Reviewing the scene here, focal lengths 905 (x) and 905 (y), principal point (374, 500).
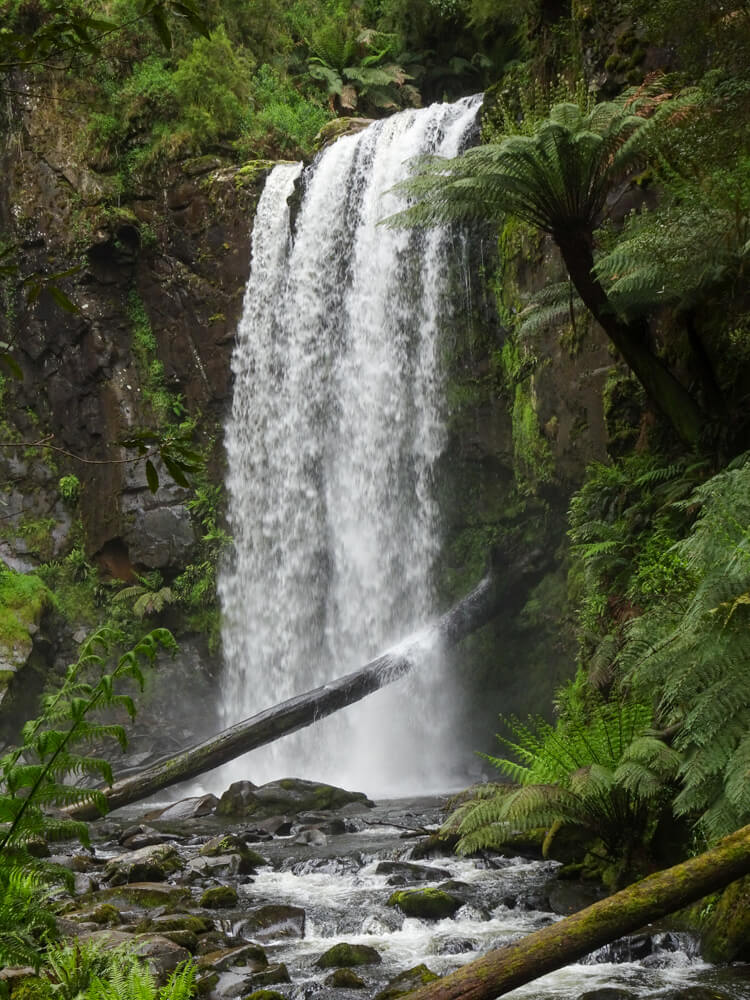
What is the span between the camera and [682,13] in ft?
20.1

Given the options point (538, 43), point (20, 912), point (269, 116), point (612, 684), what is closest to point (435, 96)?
point (269, 116)

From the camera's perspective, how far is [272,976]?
4.39m

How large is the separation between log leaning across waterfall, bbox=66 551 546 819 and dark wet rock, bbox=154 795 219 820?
35 cm

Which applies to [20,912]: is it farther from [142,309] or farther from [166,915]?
[142,309]

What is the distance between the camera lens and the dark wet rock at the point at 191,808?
973cm

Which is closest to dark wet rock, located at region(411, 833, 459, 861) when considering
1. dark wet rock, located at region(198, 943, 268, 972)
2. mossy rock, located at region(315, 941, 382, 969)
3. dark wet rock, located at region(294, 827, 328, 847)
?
dark wet rock, located at region(294, 827, 328, 847)

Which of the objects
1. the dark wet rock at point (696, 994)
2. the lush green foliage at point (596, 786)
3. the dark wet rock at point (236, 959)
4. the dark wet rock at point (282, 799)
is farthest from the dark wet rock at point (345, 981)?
the dark wet rock at point (282, 799)

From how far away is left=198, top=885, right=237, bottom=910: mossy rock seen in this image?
19.0ft

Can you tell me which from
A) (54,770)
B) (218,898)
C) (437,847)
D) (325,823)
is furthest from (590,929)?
(325,823)

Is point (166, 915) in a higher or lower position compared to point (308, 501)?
lower

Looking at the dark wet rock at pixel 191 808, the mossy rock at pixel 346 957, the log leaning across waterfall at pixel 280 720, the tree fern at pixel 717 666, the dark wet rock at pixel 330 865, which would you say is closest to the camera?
the tree fern at pixel 717 666

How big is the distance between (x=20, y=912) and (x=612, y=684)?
4685mm

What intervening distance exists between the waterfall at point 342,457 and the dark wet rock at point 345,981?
7664 mm

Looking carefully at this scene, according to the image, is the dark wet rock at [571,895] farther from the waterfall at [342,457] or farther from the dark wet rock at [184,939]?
the waterfall at [342,457]
